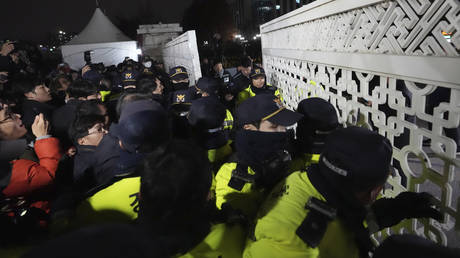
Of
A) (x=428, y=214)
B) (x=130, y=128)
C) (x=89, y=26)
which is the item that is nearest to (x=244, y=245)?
(x=428, y=214)

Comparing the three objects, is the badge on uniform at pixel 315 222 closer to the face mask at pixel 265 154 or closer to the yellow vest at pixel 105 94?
the face mask at pixel 265 154

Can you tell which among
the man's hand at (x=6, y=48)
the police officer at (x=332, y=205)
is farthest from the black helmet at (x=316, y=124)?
the man's hand at (x=6, y=48)

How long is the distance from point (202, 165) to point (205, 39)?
3991cm

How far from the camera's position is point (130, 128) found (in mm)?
2180

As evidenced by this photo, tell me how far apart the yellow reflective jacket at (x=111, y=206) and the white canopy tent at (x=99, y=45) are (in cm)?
1689

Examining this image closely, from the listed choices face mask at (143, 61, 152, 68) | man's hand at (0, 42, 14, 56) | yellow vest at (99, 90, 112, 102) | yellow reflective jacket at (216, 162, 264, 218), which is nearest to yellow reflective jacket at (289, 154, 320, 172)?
yellow reflective jacket at (216, 162, 264, 218)

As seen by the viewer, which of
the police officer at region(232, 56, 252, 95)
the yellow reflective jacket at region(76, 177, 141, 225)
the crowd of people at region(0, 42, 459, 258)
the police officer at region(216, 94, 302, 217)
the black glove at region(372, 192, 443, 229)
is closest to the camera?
the crowd of people at region(0, 42, 459, 258)

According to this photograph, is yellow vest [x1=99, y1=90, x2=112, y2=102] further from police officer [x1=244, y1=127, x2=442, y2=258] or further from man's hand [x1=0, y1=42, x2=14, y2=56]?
police officer [x1=244, y1=127, x2=442, y2=258]

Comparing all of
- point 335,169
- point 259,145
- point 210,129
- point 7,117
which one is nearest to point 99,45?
point 7,117

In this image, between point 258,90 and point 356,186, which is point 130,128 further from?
point 258,90

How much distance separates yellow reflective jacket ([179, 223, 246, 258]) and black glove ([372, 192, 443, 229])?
0.79 m

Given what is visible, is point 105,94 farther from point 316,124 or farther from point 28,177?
point 316,124

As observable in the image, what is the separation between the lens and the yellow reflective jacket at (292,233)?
3.83ft

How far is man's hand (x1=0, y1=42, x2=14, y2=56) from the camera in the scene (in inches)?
241
